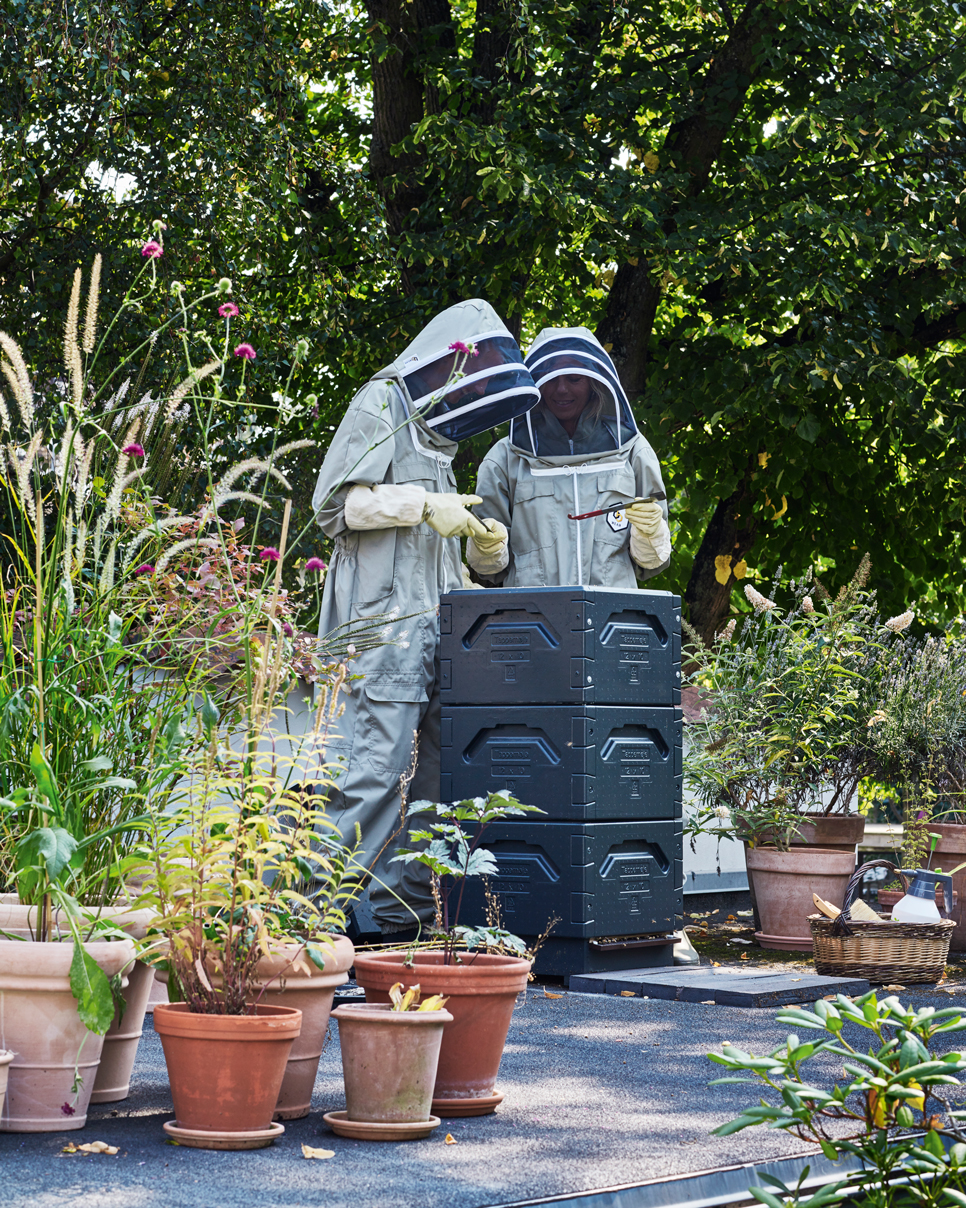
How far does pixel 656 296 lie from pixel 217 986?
7790 millimetres

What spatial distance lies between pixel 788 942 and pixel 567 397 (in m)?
2.29

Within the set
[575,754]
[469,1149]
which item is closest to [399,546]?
[575,754]

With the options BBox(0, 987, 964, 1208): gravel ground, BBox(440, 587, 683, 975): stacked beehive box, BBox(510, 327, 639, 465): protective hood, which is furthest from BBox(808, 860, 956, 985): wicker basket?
BBox(510, 327, 639, 465): protective hood

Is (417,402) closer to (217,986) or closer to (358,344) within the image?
(217,986)

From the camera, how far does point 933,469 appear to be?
9672mm

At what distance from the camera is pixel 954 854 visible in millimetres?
5434

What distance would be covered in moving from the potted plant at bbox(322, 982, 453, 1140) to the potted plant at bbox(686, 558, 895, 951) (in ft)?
10.3

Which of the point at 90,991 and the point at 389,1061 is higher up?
the point at 90,991

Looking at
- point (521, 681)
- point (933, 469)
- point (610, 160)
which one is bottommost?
point (521, 681)

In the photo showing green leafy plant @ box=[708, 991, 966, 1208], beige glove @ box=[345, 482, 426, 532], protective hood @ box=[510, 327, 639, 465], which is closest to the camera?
green leafy plant @ box=[708, 991, 966, 1208]

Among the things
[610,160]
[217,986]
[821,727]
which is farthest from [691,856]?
[217,986]

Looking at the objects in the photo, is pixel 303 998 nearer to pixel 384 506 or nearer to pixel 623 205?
pixel 384 506

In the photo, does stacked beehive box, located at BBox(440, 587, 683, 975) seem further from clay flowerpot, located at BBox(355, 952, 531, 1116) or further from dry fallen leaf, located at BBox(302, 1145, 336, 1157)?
dry fallen leaf, located at BBox(302, 1145, 336, 1157)

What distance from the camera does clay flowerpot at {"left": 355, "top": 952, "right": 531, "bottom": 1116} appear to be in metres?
2.72
